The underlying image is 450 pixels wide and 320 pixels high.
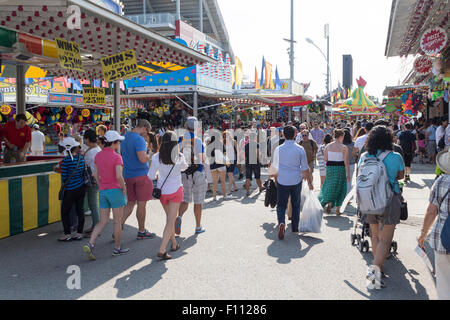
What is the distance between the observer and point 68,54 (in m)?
6.71

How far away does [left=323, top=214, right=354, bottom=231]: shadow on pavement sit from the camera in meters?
7.19

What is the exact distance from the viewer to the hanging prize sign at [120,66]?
7.43 metres

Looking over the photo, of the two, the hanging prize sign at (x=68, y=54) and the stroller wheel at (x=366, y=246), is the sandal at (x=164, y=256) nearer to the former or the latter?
the stroller wheel at (x=366, y=246)

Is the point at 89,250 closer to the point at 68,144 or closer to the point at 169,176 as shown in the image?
the point at 169,176

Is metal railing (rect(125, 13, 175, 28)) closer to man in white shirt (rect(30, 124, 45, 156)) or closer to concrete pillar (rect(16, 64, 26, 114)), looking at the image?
man in white shirt (rect(30, 124, 45, 156))

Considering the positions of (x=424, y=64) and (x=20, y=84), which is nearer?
(x=20, y=84)

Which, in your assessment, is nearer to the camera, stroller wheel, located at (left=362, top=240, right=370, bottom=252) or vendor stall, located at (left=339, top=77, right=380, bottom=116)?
stroller wheel, located at (left=362, top=240, right=370, bottom=252)

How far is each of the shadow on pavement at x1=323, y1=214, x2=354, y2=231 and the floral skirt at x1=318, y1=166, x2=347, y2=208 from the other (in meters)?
0.29

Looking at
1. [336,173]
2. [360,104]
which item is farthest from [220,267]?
[360,104]

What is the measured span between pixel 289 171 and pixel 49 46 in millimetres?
4669

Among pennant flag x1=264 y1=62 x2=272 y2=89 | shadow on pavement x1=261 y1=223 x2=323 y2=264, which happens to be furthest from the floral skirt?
pennant flag x1=264 y1=62 x2=272 y2=89
